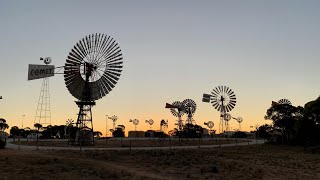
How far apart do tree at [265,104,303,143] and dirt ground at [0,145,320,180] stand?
119ft

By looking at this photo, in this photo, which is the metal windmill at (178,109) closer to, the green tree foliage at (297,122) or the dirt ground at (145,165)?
the green tree foliage at (297,122)

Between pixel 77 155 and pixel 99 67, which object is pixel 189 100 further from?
pixel 77 155

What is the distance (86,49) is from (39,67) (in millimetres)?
8377

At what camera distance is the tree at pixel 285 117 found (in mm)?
85688

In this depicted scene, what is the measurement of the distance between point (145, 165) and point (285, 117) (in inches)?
2258

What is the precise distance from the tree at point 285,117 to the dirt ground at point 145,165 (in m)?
36.2

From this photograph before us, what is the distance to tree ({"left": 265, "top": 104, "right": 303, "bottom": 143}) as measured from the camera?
85.7 metres

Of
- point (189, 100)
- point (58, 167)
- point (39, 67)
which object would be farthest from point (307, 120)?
point (58, 167)

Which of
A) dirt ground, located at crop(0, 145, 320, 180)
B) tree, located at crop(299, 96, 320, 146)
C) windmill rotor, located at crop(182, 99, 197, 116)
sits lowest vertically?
dirt ground, located at crop(0, 145, 320, 180)

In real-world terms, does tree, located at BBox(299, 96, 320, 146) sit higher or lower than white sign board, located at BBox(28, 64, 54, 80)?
lower

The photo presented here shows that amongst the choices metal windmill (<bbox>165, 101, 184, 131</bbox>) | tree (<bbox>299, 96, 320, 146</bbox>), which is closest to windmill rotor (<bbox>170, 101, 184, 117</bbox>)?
metal windmill (<bbox>165, 101, 184, 131</bbox>)

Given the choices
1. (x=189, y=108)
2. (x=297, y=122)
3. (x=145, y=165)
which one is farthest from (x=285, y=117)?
(x=145, y=165)

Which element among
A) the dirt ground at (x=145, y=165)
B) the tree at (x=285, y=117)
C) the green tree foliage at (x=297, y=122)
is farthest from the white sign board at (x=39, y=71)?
the tree at (x=285, y=117)

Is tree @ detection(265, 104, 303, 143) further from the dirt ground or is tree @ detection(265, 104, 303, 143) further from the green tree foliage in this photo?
the dirt ground
